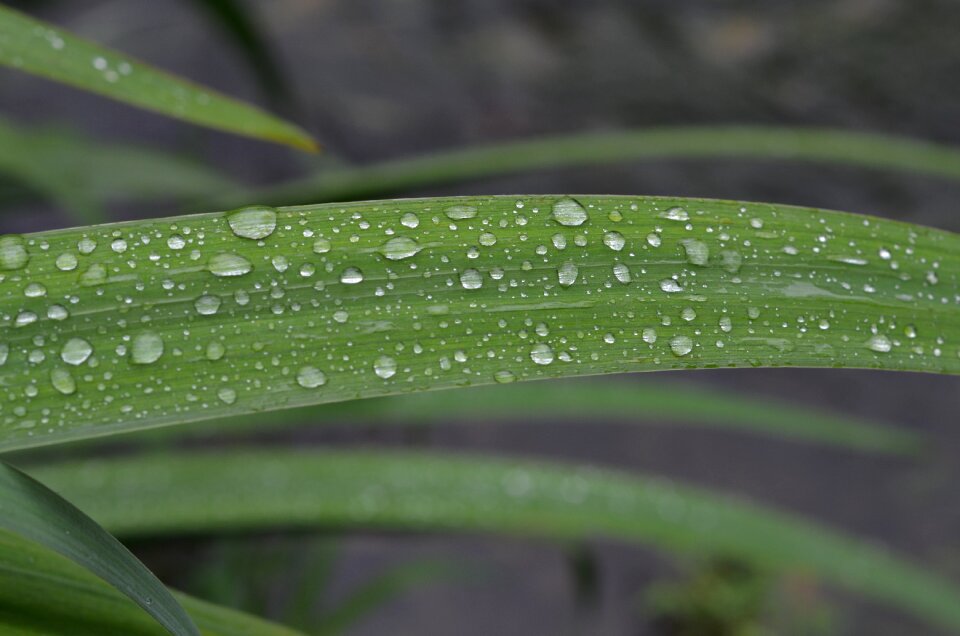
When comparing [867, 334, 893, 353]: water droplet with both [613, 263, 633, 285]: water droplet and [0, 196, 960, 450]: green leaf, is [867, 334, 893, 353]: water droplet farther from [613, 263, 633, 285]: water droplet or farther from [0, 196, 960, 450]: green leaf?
[613, 263, 633, 285]: water droplet

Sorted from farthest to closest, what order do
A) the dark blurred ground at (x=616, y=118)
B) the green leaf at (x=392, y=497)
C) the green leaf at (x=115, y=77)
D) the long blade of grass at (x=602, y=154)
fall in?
the dark blurred ground at (x=616, y=118) → the long blade of grass at (x=602, y=154) → the green leaf at (x=392, y=497) → the green leaf at (x=115, y=77)

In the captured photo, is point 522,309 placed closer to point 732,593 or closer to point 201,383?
point 201,383

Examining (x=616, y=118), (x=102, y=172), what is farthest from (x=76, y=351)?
(x=616, y=118)

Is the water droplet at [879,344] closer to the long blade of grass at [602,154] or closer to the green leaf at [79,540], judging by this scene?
the green leaf at [79,540]

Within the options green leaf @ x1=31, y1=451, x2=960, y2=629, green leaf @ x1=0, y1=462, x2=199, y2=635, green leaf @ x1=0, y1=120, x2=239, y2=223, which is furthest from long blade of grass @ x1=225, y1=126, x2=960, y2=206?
green leaf @ x1=0, y1=462, x2=199, y2=635

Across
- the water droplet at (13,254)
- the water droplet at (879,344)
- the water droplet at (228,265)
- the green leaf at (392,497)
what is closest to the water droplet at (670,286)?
the water droplet at (879,344)

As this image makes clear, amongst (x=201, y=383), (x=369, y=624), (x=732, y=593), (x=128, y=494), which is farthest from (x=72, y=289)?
(x=732, y=593)

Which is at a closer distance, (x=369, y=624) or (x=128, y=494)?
(x=128, y=494)
